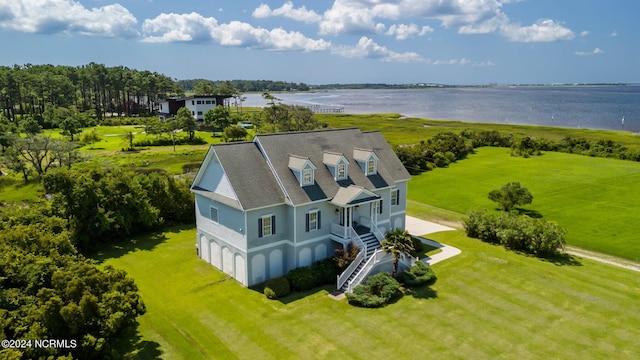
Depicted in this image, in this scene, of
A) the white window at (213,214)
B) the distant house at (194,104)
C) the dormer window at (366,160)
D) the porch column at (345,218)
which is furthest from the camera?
the distant house at (194,104)

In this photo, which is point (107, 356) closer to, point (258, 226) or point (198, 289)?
point (198, 289)

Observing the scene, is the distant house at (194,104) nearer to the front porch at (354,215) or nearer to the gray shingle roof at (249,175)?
the gray shingle roof at (249,175)

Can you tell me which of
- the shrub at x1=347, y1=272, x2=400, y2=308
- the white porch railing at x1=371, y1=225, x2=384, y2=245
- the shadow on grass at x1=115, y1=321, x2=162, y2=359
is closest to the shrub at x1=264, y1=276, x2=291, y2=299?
the shrub at x1=347, y1=272, x2=400, y2=308

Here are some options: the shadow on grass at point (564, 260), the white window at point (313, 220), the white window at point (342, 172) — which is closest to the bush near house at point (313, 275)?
the white window at point (313, 220)

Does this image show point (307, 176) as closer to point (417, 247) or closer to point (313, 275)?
point (313, 275)

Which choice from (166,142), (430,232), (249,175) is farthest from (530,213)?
(166,142)

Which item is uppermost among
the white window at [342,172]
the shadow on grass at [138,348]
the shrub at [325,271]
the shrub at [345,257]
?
the white window at [342,172]

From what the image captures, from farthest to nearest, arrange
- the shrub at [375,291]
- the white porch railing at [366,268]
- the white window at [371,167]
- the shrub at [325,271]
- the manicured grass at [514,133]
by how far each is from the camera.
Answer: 1. the manicured grass at [514,133]
2. the white window at [371,167]
3. the shrub at [325,271]
4. the white porch railing at [366,268]
5. the shrub at [375,291]

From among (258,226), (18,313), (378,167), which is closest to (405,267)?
(378,167)
